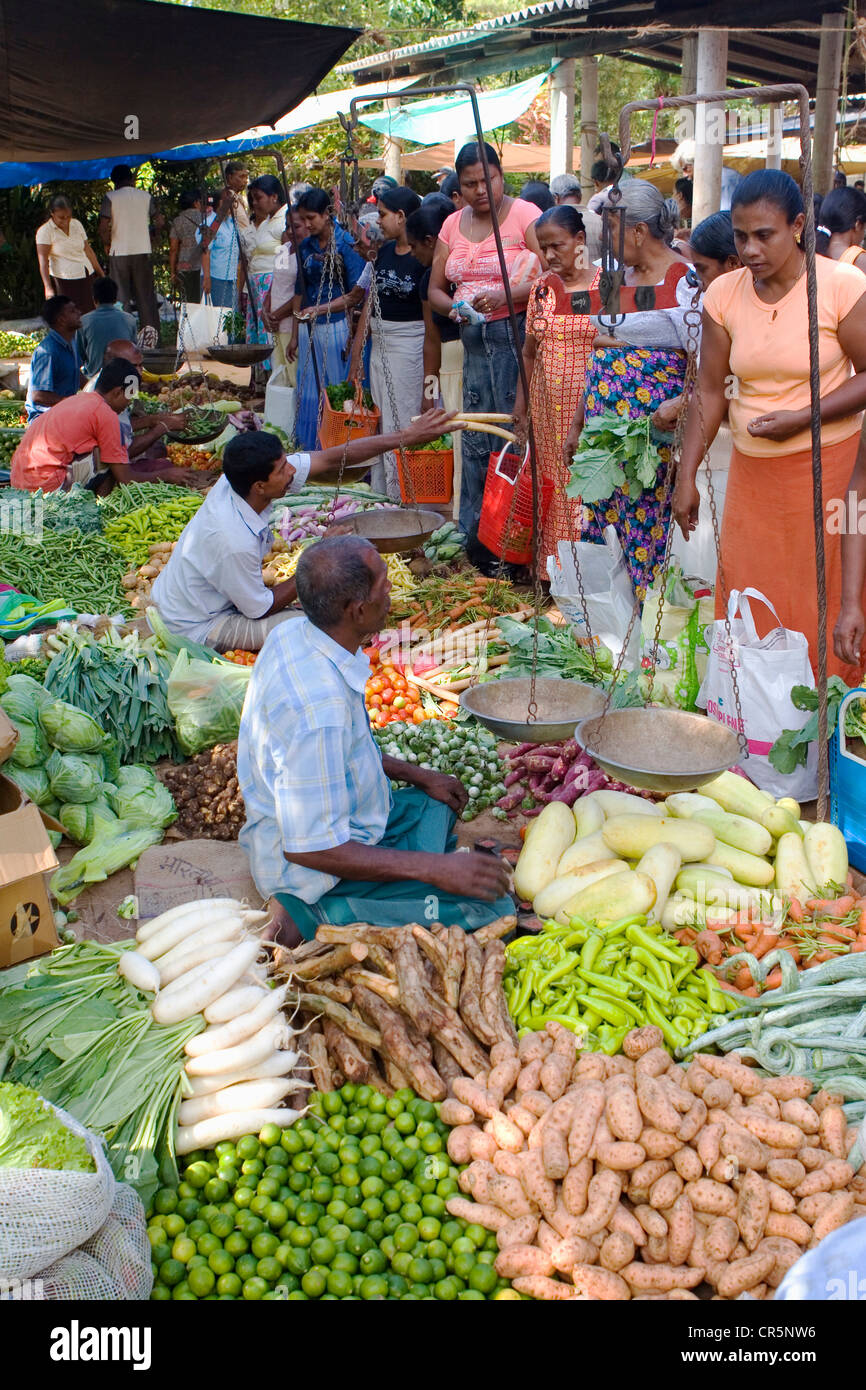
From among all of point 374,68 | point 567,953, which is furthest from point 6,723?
point 374,68

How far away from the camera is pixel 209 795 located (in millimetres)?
4062

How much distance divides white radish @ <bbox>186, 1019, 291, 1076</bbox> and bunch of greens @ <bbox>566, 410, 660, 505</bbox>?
2.47 meters

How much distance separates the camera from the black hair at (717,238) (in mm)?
4137

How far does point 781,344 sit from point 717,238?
77 cm

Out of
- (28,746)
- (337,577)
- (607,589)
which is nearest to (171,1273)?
(337,577)

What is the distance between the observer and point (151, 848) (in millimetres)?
3807

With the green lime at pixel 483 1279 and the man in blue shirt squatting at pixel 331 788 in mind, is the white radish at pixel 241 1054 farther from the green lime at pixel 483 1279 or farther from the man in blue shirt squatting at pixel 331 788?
the green lime at pixel 483 1279

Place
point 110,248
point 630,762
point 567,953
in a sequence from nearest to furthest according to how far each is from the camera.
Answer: point 567,953, point 630,762, point 110,248

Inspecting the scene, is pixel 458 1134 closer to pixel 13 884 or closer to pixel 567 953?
pixel 567 953

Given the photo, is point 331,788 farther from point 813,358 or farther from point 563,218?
point 563,218

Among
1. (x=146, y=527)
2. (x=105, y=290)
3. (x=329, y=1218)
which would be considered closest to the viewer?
(x=329, y=1218)

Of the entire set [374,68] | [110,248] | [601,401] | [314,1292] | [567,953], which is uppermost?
[374,68]

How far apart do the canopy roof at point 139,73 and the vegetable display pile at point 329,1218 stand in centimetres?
601

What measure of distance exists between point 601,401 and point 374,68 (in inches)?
395
